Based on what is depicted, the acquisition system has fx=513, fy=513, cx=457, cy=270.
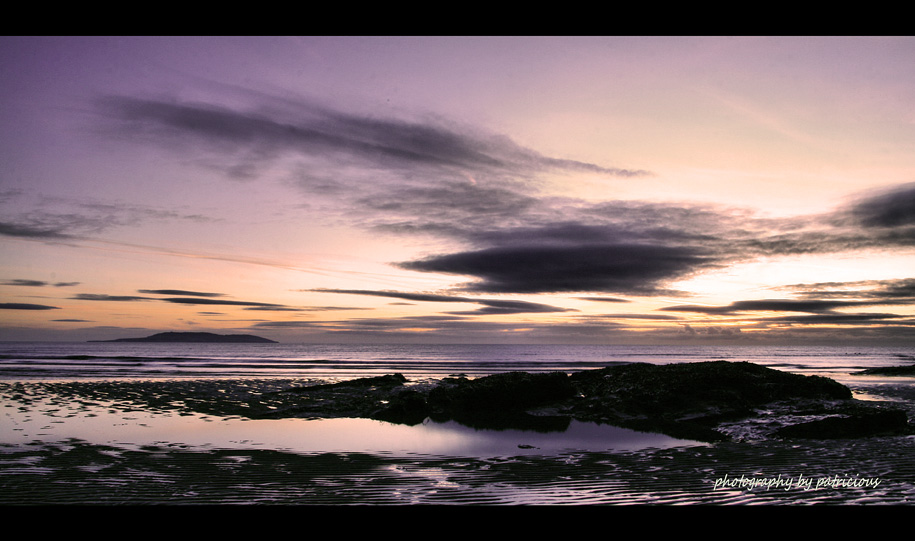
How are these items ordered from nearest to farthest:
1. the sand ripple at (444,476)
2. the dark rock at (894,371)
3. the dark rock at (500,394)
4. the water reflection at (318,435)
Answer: the sand ripple at (444,476) → the water reflection at (318,435) → the dark rock at (500,394) → the dark rock at (894,371)

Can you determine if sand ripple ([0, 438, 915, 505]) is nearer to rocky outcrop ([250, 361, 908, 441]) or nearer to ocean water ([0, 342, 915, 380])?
rocky outcrop ([250, 361, 908, 441])

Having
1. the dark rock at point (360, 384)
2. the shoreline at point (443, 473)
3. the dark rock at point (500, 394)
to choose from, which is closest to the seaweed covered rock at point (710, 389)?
the dark rock at point (500, 394)

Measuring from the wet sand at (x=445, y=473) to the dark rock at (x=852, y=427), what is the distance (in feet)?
1.86

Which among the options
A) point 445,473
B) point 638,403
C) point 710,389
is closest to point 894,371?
point 710,389

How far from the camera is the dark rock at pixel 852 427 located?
11523 millimetres

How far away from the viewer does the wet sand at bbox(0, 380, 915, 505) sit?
7.24 meters

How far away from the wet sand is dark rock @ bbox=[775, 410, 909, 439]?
566 millimetres

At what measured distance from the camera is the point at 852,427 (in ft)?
38.4

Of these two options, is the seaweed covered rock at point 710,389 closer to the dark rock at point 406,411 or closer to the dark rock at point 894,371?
the dark rock at point 406,411

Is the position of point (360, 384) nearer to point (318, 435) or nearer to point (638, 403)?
point (318, 435)

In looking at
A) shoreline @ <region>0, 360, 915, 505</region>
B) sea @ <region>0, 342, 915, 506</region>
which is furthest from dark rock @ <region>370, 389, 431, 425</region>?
shoreline @ <region>0, 360, 915, 505</region>

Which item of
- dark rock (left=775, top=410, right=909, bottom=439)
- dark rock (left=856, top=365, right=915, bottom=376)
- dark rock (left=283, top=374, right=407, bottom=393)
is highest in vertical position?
dark rock (left=283, top=374, right=407, bottom=393)
